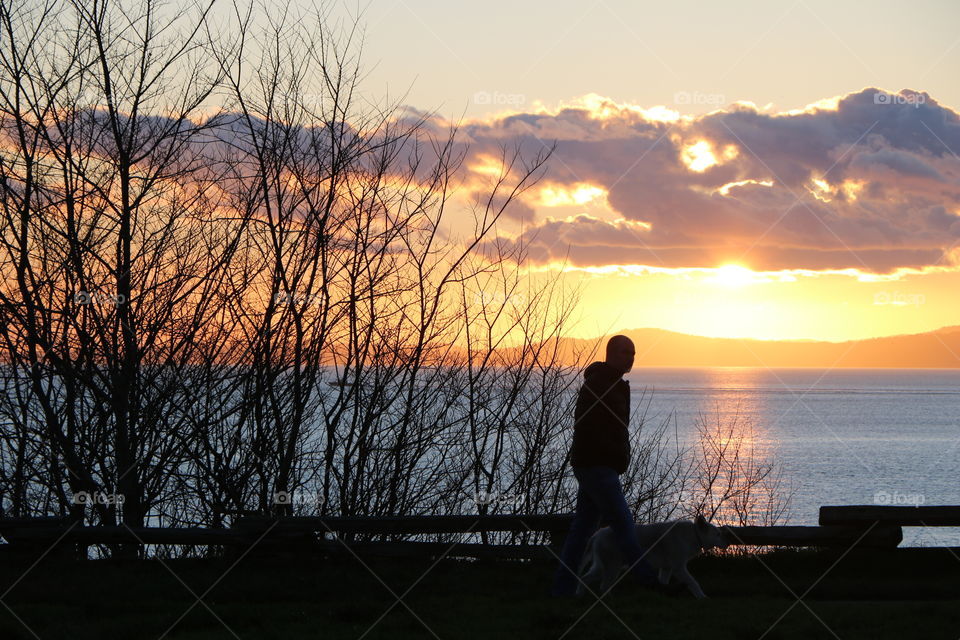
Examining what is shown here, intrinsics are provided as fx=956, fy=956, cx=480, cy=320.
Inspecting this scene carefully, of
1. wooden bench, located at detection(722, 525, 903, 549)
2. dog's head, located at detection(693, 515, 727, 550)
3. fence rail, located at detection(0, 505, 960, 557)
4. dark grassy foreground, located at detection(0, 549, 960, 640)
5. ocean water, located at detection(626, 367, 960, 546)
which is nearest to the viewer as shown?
dark grassy foreground, located at detection(0, 549, 960, 640)

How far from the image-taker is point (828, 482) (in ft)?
189

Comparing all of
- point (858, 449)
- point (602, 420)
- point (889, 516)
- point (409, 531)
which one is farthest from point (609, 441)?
point (858, 449)

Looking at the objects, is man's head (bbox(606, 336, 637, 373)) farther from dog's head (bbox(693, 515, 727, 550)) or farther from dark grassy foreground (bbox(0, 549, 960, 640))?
dark grassy foreground (bbox(0, 549, 960, 640))

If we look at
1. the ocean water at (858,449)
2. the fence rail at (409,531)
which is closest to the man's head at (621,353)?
the fence rail at (409,531)

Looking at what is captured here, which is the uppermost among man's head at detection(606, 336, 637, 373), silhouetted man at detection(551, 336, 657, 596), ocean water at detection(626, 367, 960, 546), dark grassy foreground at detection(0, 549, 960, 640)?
ocean water at detection(626, 367, 960, 546)

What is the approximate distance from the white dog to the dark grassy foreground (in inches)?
9.4

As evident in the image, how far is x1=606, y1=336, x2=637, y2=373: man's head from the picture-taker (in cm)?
782

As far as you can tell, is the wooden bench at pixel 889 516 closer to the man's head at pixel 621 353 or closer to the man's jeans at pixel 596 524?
the man's jeans at pixel 596 524

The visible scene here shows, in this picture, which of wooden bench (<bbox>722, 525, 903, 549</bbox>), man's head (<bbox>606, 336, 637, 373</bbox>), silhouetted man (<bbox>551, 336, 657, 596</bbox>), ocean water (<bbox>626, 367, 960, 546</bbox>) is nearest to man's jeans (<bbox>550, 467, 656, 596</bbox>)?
silhouetted man (<bbox>551, 336, 657, 596</bbox>)

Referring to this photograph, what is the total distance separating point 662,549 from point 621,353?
1752 millimetres

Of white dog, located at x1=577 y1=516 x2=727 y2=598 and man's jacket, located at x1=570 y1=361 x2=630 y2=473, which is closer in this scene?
man's jacket, located at x1=570 y1=361 x2=630 y2=473

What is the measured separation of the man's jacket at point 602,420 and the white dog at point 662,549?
0.68m

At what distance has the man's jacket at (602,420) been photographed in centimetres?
775

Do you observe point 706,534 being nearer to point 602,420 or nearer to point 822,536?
point 602,420
